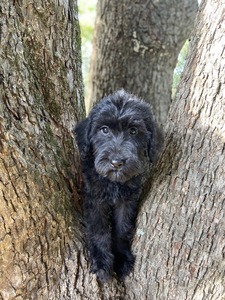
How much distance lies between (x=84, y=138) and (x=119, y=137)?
320 millimetres

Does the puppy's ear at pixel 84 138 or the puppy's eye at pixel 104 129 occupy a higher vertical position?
the puppy's eye at pixel 104 129

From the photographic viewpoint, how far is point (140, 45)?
232 inches

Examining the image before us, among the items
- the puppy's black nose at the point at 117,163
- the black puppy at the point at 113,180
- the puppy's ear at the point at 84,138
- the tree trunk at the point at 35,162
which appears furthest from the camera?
the puppy's ear at the point at 84,138

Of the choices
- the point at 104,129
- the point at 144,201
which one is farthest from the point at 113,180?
the point at 104,129

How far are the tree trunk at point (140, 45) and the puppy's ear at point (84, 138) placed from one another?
239 cm

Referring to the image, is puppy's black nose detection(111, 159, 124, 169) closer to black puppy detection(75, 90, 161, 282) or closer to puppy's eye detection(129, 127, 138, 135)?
black puppy detection(75, 90, 161, 282)

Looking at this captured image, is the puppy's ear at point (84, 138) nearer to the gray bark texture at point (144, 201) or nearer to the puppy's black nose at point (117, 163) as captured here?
the gray bark texture at point (144, 201)

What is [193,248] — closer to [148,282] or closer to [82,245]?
[148,282]

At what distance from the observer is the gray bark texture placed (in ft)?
9.95

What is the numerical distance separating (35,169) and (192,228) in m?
1.14

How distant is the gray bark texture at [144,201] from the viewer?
3033 millimetres

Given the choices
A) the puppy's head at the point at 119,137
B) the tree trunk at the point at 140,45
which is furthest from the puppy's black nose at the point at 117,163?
the tree trunk at the point at 140,45

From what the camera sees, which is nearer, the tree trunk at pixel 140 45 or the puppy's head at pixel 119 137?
the puppy's head at pixel 119 137

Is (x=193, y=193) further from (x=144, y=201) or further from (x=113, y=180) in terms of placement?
(x=113, y=180)
